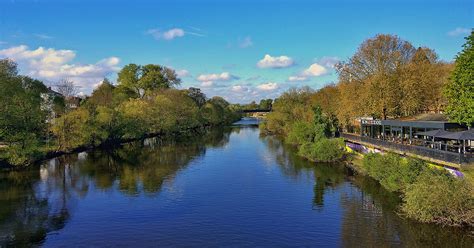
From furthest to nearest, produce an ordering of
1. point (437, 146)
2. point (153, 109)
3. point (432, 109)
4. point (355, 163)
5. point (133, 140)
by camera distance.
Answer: point (153, 109) → point (133, 140) → point (432, 109) → point (355, 163) → point (437, 146)

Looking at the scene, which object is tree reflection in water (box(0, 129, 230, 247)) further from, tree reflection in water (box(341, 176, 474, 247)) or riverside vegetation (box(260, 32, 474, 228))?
riverside vegetation (box(260, 32, 474, 228))

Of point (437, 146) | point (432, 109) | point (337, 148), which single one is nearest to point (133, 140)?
point (337, 148)

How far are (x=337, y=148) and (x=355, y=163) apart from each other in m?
4.23

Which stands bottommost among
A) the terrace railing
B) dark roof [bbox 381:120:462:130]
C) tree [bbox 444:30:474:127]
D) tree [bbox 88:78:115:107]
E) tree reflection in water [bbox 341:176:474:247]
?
tree reflection in water [bbox 341:176:474:247]

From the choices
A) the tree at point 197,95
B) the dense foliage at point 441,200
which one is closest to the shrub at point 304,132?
the dense foliage at point 441,200

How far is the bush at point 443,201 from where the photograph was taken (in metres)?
23.2

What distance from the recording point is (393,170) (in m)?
32.8

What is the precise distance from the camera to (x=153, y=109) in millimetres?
93938

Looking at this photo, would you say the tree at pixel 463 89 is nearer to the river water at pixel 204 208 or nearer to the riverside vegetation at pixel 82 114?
the river water at pixel 204 208

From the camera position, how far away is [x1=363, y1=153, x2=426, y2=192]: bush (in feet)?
97.6

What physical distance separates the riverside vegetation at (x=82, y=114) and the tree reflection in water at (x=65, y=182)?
335 centimetres

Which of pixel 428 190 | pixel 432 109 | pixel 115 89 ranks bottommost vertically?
pixel 428 190

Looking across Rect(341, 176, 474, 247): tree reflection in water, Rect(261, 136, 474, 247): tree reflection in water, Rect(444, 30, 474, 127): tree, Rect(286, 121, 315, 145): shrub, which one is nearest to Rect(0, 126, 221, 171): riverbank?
Rect(261, 136, 474, 247): tree reflection in water

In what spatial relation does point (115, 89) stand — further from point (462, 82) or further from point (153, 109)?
point (462, 82)
